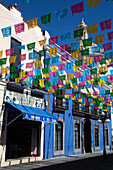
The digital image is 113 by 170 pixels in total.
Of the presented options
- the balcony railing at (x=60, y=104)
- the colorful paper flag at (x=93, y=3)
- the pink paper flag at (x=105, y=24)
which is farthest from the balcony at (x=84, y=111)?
the colorful paper flag at (x=93, y=3)

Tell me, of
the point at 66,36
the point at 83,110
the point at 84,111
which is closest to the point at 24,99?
the point at 66,36

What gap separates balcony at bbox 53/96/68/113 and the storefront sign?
1.69 m

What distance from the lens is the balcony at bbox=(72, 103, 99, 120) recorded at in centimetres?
2247

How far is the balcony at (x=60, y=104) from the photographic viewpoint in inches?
750

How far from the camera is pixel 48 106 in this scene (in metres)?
18.3

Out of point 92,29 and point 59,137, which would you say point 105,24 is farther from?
point 59,137

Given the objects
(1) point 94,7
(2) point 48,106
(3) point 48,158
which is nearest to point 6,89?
(2) point 48,106

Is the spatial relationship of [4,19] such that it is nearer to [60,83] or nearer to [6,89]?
[6,89]

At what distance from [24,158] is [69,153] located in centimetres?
642

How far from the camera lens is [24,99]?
15.9m

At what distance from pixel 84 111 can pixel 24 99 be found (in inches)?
400

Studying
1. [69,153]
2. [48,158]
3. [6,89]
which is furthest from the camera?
[69,153]

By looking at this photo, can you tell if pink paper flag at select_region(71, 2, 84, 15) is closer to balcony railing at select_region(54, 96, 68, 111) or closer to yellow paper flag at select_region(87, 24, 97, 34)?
yellow paper flag at select_region(87, 24, 97, 34)

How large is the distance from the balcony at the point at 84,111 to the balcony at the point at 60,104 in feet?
5.99
